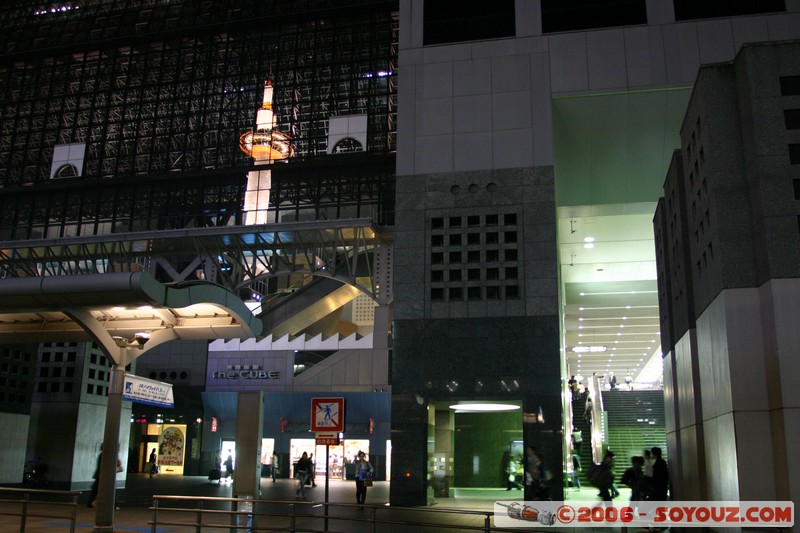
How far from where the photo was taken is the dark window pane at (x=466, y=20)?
72.9 ft

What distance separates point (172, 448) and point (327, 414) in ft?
118

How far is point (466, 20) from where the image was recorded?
22547mm

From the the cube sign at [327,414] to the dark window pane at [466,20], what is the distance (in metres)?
13.8

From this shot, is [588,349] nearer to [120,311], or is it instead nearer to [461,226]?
[461,226]

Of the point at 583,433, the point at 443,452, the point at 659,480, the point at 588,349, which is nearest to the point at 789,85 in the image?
the point at 659,480

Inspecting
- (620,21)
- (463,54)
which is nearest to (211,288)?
(463,54)

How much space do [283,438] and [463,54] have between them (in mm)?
26205

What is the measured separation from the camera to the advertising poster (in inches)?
1770

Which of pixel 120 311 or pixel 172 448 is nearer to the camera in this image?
pixel 120 311

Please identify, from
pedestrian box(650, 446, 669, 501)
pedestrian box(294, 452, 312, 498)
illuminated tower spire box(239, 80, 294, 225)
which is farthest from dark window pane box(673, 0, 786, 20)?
illuminated tower spire box(239, 80, 294, 225)

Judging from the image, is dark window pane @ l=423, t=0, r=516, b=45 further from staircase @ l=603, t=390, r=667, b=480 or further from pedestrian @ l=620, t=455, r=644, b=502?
staircase @ l=603, t=390, r=667, b=480

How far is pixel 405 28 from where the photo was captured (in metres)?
23.0

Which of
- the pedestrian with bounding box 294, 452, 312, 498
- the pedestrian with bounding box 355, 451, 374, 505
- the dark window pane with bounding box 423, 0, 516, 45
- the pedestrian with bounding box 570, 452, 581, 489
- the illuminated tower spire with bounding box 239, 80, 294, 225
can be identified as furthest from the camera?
the illuminated tower spire with bounding box 239, 80, 294, 225

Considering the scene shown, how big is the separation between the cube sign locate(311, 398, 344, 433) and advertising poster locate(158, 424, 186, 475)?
1379 inches
